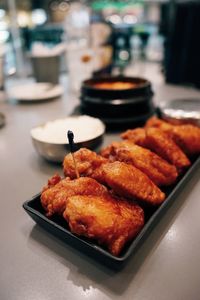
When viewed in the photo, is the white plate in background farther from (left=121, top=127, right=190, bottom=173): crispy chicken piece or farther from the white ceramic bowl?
(left=121, top=127, right=190, bottom=173): crispy chicken piece

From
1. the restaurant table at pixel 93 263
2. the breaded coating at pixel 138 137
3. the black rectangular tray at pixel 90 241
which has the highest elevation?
the breaded coating at pixel 138 137

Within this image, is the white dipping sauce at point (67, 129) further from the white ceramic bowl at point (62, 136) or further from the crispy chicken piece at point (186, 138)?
the crispy chicken piece at point (186, 138)

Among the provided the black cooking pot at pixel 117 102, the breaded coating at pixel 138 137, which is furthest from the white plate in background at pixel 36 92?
the breaded coating at pixel 138 137

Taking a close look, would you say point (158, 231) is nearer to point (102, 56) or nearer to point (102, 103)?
point (102, 103)

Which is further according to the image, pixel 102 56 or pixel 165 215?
pixel 102 56

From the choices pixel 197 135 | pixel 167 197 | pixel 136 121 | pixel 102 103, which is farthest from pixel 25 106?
pixel 167 197

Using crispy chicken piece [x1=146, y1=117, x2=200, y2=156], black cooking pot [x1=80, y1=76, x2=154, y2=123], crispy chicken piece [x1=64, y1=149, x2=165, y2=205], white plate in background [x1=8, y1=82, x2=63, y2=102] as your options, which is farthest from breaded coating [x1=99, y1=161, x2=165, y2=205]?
white plate in background [x1=8, y1=82, x2=63, y2=102]

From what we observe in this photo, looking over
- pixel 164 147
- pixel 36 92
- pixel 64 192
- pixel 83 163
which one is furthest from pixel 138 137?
pixel 36 92
